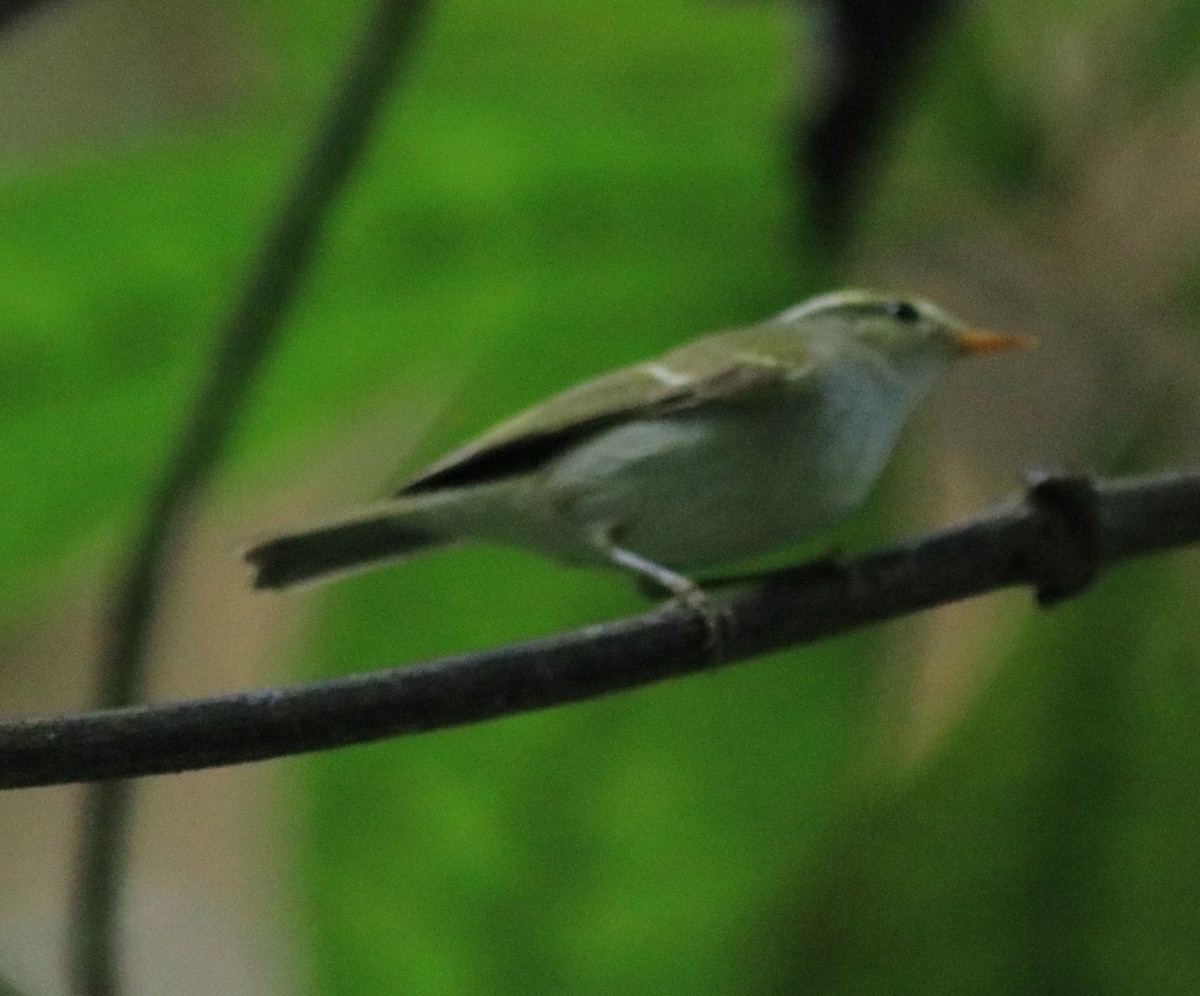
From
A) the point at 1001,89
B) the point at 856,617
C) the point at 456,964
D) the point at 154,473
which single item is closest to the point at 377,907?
the point at 456,964

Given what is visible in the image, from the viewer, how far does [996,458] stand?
115 cm

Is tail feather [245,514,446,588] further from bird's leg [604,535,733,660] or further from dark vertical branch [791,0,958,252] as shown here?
dark vertical branch [791,0,958,252]

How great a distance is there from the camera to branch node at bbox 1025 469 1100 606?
0.55 m

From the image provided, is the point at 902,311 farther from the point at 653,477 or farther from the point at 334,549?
the point at 334,549

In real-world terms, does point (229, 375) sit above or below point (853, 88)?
below

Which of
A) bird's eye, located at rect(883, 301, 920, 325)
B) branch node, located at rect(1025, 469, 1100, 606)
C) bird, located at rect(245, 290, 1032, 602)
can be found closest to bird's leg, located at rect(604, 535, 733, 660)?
bird, located at rect(245, 290, 1032, 602)

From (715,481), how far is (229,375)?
20 cm

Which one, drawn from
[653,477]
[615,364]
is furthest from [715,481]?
[615,364]

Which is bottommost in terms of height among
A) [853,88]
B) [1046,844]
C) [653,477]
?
[1046,844]

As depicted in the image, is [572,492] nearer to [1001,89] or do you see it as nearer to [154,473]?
[154,473]

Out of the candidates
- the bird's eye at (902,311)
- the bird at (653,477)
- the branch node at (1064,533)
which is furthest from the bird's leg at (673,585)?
the bird's eye at (902,311)

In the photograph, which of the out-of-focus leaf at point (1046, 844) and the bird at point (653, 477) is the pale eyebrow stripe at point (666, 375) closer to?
the bird at point (653, 477)

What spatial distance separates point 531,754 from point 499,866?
0.06 metres

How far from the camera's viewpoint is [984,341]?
31.2 inches
